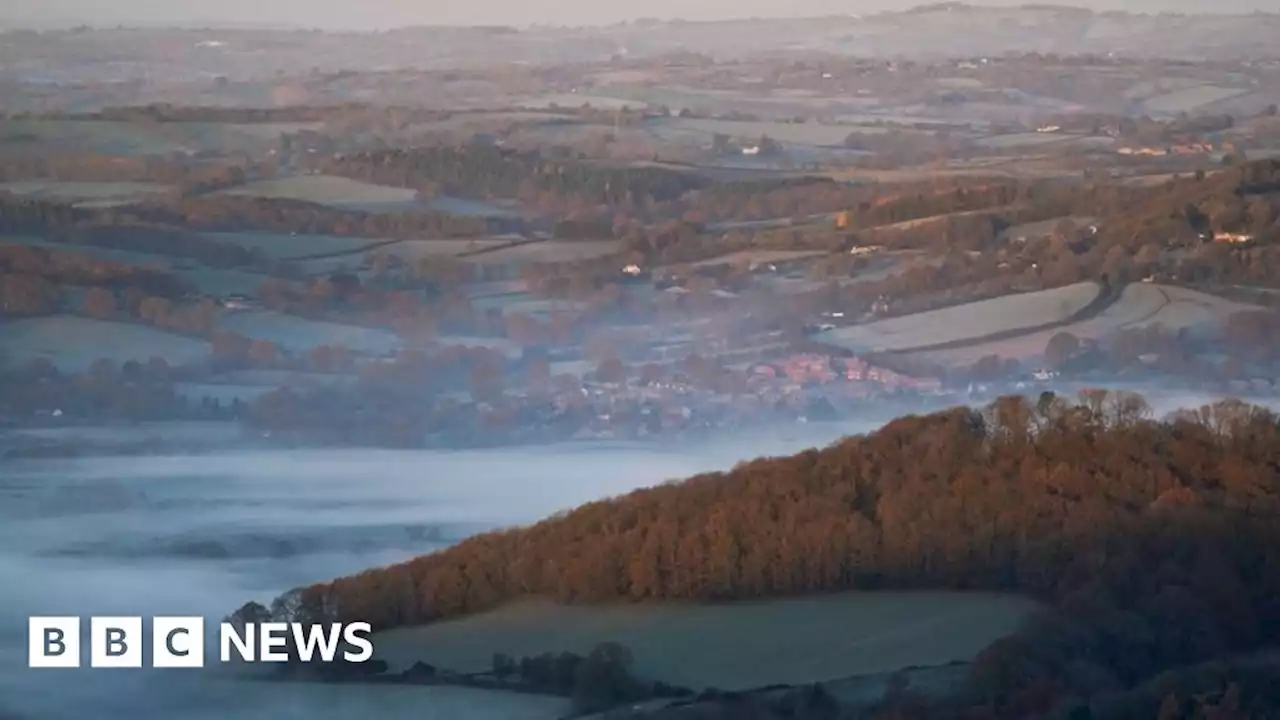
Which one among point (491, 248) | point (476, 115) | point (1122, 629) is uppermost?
point (476, 115)

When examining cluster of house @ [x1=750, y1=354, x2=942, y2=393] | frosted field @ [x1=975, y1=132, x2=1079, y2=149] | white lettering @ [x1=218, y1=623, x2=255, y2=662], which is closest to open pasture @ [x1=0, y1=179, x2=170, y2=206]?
cluster of house @ [x1=750, y1=354, x2=942, y2=393]

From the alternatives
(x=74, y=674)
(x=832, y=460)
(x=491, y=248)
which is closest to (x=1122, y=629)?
(x=832, y=460)

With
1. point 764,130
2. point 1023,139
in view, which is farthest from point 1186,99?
point 764,130

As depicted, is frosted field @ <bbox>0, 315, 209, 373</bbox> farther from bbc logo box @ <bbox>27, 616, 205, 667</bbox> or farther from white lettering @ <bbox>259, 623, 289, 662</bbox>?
white lettering @ <bbox>259, 623, 289, 662</bbox>

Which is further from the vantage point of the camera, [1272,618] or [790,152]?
[790,152]

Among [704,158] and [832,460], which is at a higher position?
[704,158]

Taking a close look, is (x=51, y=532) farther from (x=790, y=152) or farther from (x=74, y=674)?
(x=790, y=152)

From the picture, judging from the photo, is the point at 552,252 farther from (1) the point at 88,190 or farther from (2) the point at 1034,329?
(2) the point at 1034,329

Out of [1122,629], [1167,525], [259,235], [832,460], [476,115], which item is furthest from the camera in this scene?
[476,115]
